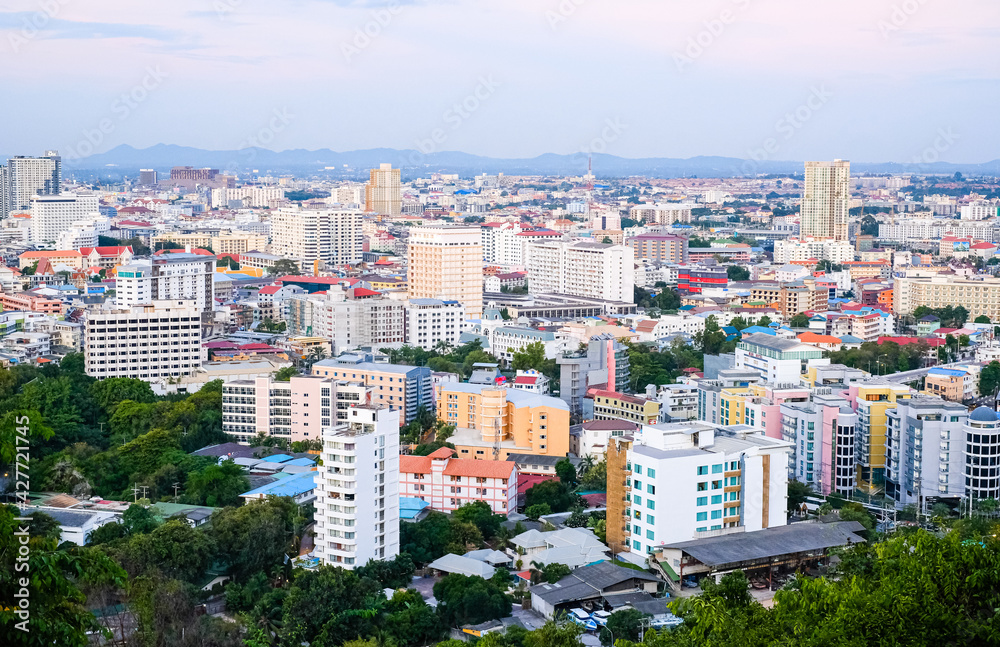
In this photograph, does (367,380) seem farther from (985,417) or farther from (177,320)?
(985,417)

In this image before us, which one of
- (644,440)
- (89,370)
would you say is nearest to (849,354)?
(644,440)

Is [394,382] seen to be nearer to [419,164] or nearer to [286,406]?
[286,406]

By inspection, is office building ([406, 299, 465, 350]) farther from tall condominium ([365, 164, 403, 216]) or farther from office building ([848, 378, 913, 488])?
tall condominium ([365, 164, 403, 216])

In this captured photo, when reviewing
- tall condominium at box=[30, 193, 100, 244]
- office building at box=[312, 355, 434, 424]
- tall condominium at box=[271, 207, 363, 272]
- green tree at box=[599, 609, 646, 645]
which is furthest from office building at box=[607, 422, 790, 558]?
tall condominium at box=[30, 193, 100, 244]

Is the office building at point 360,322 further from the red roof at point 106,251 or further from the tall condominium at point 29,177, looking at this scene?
the tall condominium at point 29,177

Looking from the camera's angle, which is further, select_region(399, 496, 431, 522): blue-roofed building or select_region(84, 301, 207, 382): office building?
select_region(84, 301, 207, 382): office building

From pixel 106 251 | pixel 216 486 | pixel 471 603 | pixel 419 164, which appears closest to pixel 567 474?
pixel 216 486
